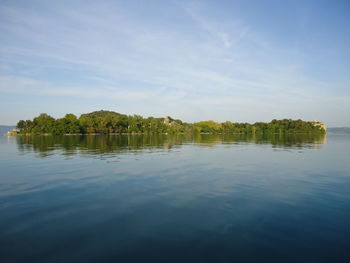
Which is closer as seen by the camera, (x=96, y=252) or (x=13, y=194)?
(x=96, y=252)

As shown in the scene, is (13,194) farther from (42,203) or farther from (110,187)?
(110,187)

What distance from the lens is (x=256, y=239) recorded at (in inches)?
339

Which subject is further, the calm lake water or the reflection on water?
the reflection on water

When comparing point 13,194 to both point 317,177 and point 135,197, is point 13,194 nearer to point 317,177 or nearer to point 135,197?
point 135,197

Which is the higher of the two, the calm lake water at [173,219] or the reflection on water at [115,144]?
the reflection on water at [115,144]

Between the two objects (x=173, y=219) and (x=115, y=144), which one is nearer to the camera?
(x=173, y=219)

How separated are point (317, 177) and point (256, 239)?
46.9 feet

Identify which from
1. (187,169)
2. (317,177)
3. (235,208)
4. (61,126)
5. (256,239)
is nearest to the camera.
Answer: (256,239)

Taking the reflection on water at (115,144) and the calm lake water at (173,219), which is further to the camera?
the reflection on water at (115,144)

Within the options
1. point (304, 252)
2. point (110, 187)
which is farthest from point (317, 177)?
point (110, 187)

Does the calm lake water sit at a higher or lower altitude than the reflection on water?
lower

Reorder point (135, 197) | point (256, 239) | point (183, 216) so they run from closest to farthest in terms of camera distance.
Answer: point (256, 239), point (183, 216), point (135, 197)

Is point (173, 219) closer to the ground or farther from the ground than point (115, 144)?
closer to the ground

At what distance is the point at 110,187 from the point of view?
16016mm
